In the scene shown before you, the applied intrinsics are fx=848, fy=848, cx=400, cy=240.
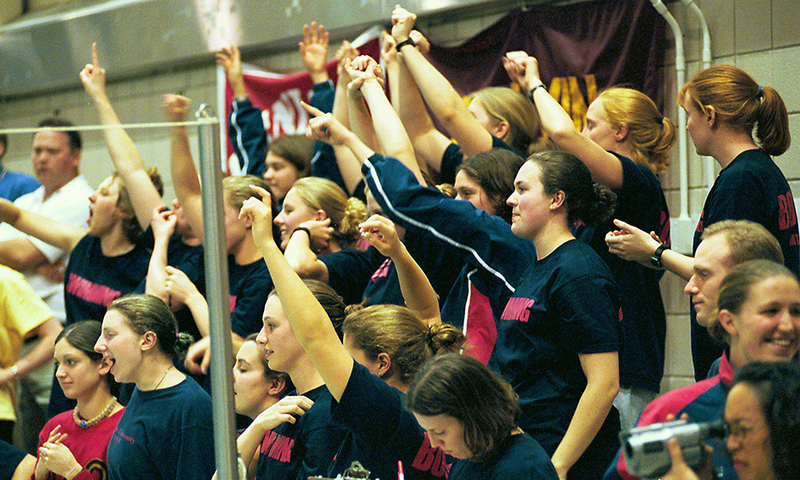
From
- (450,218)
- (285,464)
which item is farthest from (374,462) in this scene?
(450,218)

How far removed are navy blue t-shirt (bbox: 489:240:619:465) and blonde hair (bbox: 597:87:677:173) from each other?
0.74 metres

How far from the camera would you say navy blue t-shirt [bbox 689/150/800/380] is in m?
2.12

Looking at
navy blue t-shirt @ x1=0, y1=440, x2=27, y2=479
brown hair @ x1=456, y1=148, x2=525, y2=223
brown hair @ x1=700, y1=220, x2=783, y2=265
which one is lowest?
navy blue t-shirt @ x1=0, y1=440, x2=27, y2=479

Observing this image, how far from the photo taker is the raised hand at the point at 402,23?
2721 millimetres

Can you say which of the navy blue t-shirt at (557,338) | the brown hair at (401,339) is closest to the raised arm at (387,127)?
the brown hair at (401,339)

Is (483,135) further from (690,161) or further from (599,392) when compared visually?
(690,161)

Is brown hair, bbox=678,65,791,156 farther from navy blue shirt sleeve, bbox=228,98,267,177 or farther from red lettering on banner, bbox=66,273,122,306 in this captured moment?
navy blue shirt sleeve, bbox=228,98,267,177

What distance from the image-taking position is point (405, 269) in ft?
7.36

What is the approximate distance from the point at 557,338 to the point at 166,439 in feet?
3.44

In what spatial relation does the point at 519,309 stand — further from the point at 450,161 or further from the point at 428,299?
the point at 450,161

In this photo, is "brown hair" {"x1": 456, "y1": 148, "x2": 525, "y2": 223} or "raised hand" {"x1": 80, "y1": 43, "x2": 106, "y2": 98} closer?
"brown hair" {"x1": 456, "y1": 148, "x2": 525, "y2": 223}

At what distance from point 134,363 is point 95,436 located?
0.23 m

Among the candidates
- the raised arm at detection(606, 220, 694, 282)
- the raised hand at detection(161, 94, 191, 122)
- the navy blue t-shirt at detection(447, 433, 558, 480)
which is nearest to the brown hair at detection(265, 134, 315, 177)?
the raised hand at detection(161, 94, 191, 122)

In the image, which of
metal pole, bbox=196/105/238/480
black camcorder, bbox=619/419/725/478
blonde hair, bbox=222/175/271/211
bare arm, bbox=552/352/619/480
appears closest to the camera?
black camcorder, bbox=619/419/725/478
